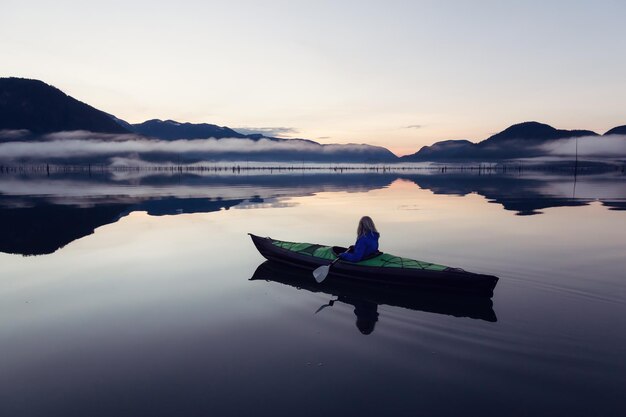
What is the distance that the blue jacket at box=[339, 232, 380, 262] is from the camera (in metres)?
12.7

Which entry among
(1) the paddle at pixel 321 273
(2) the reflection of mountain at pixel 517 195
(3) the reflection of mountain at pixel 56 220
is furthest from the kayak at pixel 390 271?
(2) the reflection of mountain at pixel 517 195

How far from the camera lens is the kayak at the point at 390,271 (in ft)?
36.8

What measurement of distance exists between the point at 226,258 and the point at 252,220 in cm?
1004

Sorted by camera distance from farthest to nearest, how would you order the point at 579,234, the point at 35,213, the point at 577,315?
the point at 35,213
the point at 579,234
the point at 577,315

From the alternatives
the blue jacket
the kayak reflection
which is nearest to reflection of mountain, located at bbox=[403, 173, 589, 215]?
the blue jacket

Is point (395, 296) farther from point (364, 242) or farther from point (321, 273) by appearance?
point (321, 273)

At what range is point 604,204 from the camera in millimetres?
35312

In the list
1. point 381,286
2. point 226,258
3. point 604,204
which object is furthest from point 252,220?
point 604,204

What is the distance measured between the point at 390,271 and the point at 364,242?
1249 millimetres

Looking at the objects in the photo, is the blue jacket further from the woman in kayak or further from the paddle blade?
the paddle blade

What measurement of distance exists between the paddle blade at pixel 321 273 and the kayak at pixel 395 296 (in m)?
0.36

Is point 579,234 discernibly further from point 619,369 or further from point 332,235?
point 619,369

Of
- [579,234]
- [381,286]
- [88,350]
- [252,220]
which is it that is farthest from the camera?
[252,220]

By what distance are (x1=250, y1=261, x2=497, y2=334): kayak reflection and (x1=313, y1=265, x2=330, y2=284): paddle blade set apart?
Answer: 35cm
